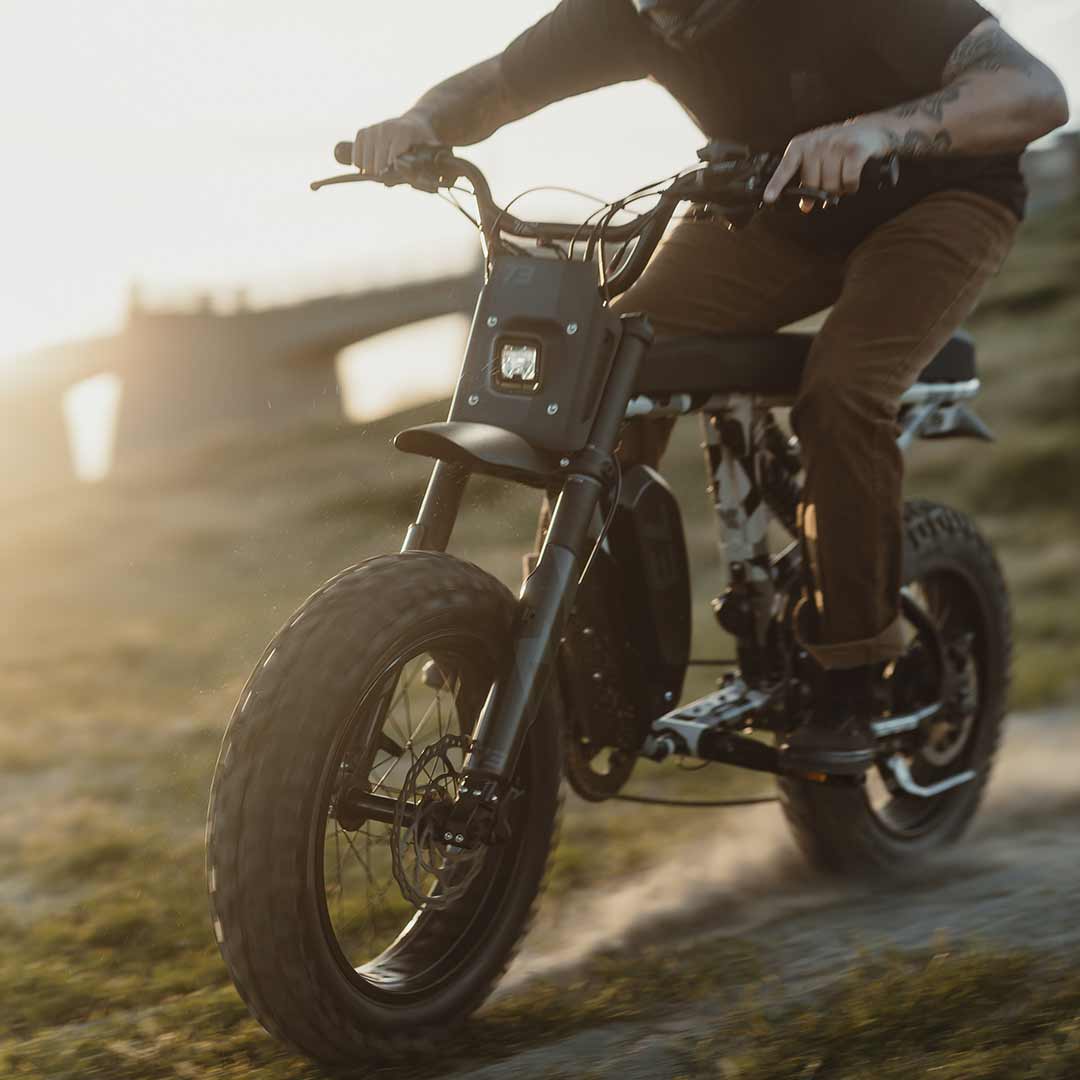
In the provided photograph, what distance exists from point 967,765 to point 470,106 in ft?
7.60

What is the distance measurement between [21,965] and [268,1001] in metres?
1.29

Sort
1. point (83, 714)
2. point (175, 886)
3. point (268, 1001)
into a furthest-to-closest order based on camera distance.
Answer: point (83, 714) → point (175, 886) → point (268, 1001)

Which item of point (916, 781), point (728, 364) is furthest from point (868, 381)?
point (916, 781)

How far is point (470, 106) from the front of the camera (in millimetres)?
3922

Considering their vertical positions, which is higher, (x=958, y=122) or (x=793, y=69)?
(x=793, y=69)

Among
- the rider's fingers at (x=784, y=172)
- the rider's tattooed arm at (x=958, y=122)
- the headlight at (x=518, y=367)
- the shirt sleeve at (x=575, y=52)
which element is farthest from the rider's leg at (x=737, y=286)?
the rider's fingers at (x=784, y=172)

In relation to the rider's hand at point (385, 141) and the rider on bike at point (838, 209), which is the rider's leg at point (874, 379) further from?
the rider's hand at point (385, 141)

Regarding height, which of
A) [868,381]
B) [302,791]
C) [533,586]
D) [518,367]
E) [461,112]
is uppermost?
[461,112]

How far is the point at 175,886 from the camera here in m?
4.38

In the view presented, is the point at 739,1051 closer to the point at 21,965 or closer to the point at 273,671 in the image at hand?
the point at 273,671

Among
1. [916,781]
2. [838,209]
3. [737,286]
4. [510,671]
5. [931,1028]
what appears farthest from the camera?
[916,781]

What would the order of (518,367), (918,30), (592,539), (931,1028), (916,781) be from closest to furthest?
(931,1028) < (518,367) < (592,539) < (918,30) < (916,781)

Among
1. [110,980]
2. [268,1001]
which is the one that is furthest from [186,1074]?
[110,980]

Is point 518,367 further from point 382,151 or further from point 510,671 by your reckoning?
point 382,151
